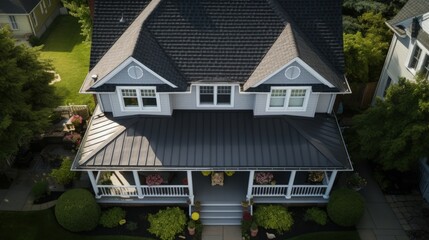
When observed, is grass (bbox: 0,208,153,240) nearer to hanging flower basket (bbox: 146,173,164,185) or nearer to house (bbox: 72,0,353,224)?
house (bbox: 72,0,353,224)

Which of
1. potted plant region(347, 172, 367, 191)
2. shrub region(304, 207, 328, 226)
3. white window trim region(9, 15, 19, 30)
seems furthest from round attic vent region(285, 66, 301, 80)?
white window trim region(9, 15, 19, 30)

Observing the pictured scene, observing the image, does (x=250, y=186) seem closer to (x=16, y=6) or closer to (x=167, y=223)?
(x=167, y=223)

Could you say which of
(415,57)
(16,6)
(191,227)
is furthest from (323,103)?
(16,6)

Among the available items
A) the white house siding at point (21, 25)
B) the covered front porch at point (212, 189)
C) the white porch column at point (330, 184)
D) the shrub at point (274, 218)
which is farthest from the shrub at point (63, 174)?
the white house siding at point (21, 25)

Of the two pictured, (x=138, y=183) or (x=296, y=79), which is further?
(x=138, y=183)

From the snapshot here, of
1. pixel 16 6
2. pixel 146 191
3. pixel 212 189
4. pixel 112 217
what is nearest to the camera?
pixel 112 217

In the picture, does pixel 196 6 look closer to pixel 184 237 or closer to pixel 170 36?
pixel 170 36
